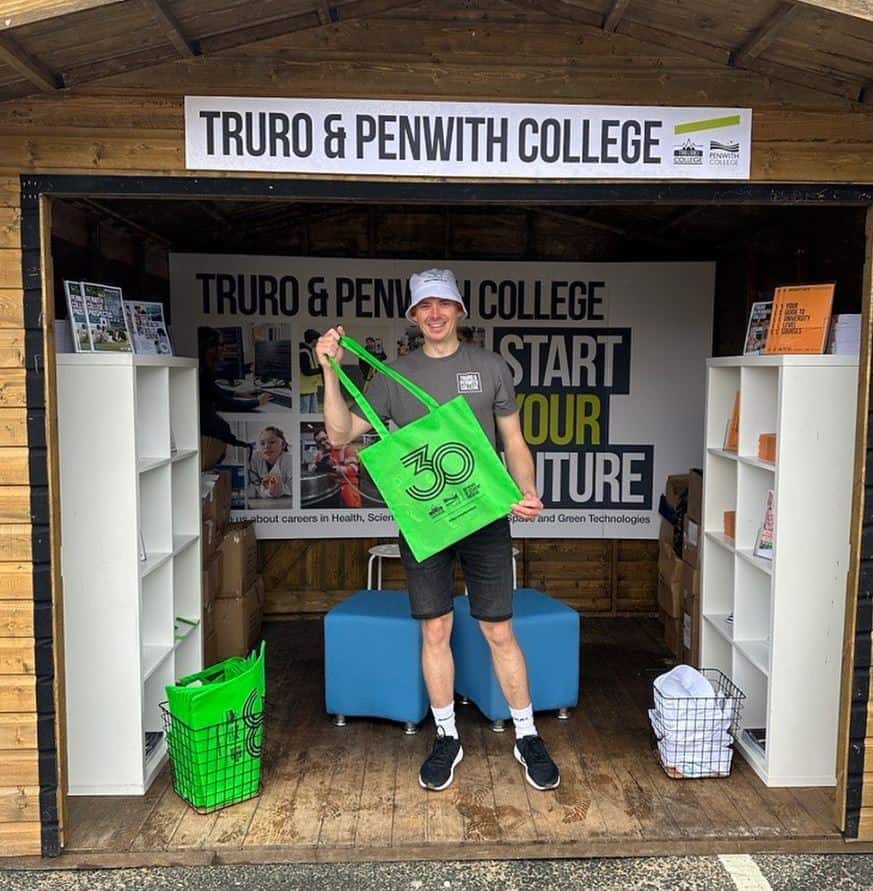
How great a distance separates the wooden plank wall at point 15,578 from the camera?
2930 millimetres

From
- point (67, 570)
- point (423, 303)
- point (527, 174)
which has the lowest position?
point (67, 570)

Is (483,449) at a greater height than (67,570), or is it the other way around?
(483,449)

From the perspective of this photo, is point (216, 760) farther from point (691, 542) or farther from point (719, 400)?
point (691, 542)

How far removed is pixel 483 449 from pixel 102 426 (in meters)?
1.46

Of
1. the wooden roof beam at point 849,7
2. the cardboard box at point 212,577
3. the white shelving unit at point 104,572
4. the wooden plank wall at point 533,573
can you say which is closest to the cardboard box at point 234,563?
the cardboard box at point 212,577

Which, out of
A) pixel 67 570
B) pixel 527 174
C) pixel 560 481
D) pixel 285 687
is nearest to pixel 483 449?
pixel 527 174

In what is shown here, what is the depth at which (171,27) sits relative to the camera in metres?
2.70

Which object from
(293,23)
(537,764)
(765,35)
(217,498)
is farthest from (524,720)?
(293,23)

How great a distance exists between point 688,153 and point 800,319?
3.31 ft

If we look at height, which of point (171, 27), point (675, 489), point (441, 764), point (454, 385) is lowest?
point (441, 764)

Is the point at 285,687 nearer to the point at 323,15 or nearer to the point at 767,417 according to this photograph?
the point at 767,417

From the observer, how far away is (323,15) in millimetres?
2883

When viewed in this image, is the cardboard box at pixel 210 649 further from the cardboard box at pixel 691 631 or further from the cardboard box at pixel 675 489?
the cardboard box at pixel 675 489

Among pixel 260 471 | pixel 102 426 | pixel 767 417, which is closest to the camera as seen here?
pixel 102 426
